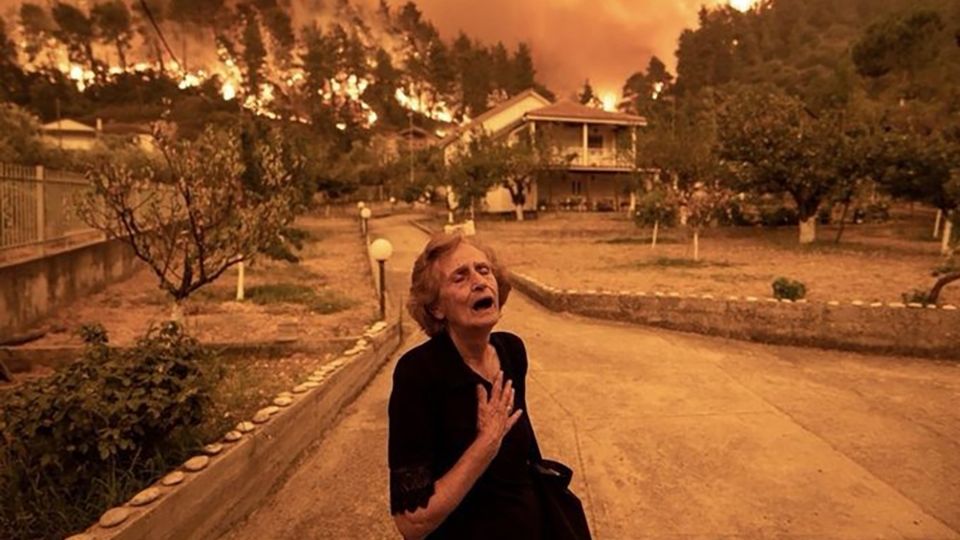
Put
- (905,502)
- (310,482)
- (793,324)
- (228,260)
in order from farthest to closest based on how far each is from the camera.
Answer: (793,324), (228,260), (310,482), (905,502)

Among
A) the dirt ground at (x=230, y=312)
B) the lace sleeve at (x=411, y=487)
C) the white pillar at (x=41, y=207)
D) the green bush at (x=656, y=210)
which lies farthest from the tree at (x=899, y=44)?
the lace sleeve at (x=411, y=487)

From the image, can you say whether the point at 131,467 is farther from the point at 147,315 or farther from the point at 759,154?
the point at 759,154

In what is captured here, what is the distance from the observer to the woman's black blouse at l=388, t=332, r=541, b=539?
1.88 metres

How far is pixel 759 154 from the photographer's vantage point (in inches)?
878

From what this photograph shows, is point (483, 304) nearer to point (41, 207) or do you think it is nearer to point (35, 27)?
point (41, 207)

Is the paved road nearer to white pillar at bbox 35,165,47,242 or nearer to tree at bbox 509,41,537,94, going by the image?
white pillar at bbox 35,165,47,242

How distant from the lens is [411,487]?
1863mm

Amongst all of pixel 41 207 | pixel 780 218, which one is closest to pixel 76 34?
pixel 780 218

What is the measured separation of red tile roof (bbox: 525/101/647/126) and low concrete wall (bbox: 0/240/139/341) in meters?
31.9

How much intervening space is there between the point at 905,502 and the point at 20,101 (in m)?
102

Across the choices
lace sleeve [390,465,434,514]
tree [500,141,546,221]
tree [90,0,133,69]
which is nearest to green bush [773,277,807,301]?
lace sleeve [390,465,434,514]

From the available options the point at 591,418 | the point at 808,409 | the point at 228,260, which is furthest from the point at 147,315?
the point at 808,409

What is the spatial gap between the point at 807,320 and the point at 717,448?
4.65m

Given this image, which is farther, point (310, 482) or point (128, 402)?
point (310, 482)
